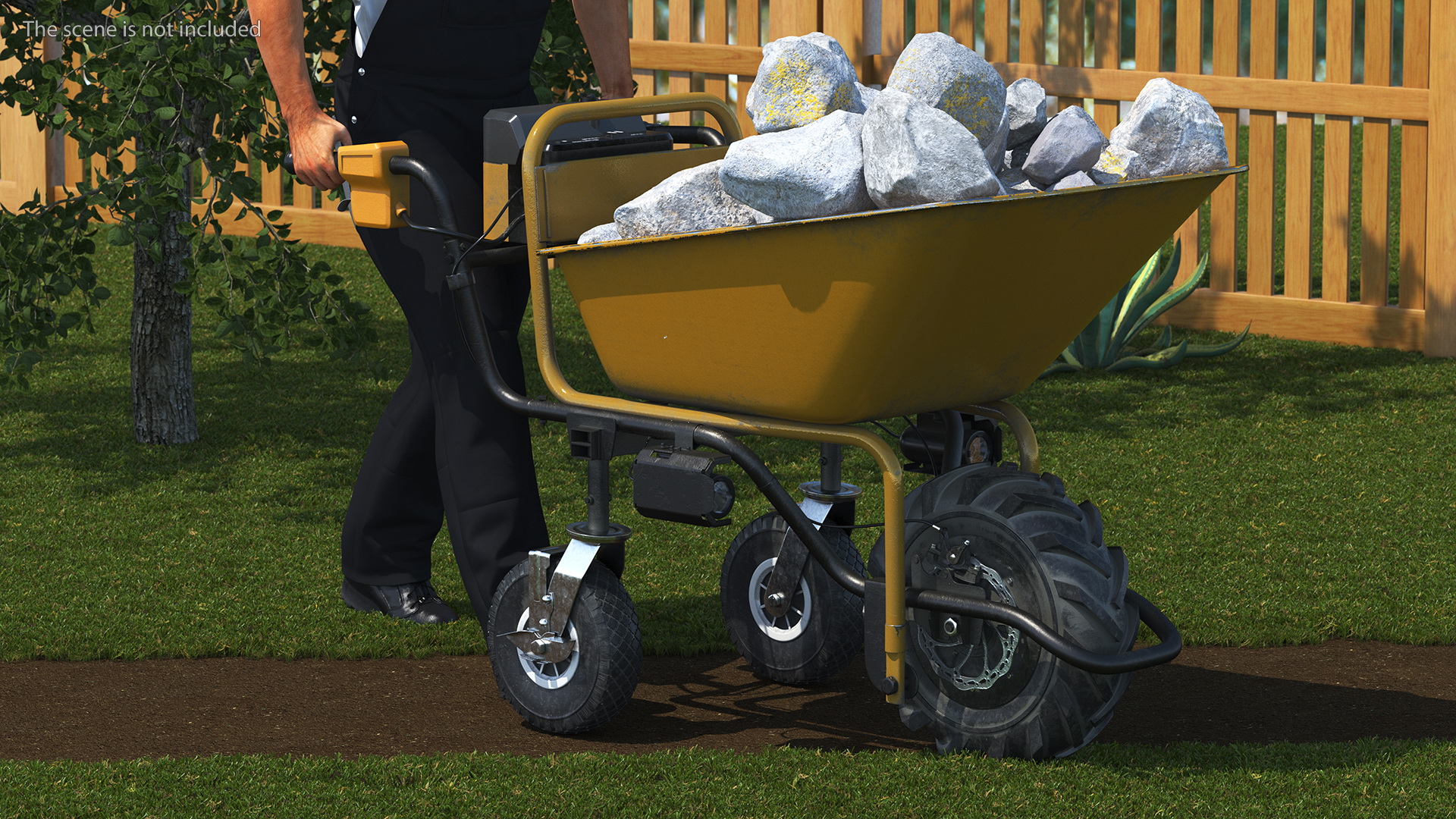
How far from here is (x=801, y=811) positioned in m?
2.84

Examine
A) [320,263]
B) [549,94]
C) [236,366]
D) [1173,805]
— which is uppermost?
[549,94]

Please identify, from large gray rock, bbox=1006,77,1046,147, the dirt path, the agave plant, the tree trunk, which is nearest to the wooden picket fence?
the agave plant

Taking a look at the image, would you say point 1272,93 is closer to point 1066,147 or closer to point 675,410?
point 1066,147

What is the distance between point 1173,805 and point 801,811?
601mm

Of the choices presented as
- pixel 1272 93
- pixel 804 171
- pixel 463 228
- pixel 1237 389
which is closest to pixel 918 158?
pixel 804 171

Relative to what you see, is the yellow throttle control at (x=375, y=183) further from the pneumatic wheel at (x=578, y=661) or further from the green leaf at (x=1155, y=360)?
the green leaf at (x=1155, y=360)

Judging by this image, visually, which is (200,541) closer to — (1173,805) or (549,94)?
(549,94)

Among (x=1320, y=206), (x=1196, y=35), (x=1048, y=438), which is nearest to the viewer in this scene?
(x=1048, y=438)

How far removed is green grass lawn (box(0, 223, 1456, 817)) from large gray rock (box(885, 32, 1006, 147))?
1.26 ft

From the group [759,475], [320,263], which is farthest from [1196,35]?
[759,475]

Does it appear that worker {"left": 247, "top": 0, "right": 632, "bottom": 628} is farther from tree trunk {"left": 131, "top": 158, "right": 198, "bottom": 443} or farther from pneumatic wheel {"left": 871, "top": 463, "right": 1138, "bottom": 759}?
tree trunk {"left": 131, "top": 158, "right": 198, "bottom": 443}

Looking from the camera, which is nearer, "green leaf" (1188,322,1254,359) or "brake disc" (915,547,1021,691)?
"brake disc" (915,547,1021,691)

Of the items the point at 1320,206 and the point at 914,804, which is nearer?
the point at 914,804

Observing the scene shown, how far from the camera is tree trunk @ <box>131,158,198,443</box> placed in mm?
5500
